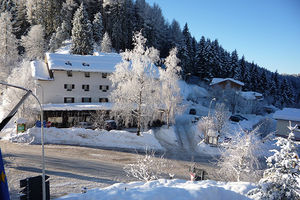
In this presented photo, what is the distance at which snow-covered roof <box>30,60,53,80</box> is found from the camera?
30.6 metres

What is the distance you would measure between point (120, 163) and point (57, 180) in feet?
19.5

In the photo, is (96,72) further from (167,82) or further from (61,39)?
(61,39)

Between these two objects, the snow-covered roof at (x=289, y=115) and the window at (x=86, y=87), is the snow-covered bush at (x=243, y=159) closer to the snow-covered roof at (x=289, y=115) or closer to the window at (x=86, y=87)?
the snow-covered roof at (x=289, y=115)

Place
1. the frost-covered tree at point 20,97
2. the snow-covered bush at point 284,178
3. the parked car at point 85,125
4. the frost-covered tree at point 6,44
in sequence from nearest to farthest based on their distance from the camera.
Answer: the snow-covered bush at point 284,178
the frost-covered tree at point 20,97
the parked car at point 85,125
the frost-covered tree at point 6,44

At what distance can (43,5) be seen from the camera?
205 ft

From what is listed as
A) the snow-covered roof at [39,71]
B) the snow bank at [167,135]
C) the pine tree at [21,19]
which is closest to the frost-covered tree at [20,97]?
the snow-covered roof at [39,71]

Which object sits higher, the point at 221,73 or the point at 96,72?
the point at 221,73

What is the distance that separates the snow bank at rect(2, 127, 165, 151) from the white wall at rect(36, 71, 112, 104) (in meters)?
9.49

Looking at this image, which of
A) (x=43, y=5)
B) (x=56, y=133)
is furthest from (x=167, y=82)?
(x=43, y=5)

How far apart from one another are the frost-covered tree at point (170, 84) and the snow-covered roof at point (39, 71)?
18.5 metres

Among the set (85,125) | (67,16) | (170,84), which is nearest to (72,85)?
(85,125)

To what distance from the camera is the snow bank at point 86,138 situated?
21.9 meters

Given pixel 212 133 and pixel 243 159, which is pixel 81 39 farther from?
pixel 243 159

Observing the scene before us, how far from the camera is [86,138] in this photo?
2347cm
